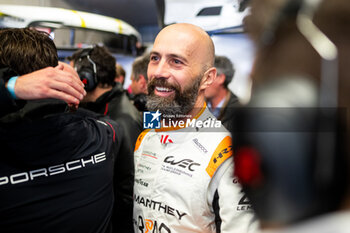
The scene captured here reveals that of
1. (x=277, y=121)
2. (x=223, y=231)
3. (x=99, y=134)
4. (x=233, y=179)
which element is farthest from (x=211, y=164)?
(x=277, y=121)

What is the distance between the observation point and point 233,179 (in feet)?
2.61

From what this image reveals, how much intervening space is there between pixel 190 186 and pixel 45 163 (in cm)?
44

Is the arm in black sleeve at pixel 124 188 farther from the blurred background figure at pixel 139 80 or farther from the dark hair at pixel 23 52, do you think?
the dark hair at pixel 23 52

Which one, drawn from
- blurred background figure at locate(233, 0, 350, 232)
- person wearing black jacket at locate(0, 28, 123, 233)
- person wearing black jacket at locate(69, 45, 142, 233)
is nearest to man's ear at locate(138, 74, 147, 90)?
person wearing black jacket at locate(69, 45, 142, 233)

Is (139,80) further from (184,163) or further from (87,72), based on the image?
(184,163)

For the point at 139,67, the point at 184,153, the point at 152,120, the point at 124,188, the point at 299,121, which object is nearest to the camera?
the point at 299,121

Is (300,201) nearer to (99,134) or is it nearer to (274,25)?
(274,25)

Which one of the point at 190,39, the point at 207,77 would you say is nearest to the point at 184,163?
the point at 207,77

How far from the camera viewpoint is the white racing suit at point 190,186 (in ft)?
2.56

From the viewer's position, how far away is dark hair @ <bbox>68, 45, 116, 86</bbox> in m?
1.63

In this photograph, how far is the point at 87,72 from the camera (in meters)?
1.60

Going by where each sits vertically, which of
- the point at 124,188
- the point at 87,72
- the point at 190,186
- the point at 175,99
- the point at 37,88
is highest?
the point at 37,88

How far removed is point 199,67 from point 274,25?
62 centimetres

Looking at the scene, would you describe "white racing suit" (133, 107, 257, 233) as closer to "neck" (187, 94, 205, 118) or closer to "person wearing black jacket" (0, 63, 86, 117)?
"neck" (187, 94, 205, 118)
